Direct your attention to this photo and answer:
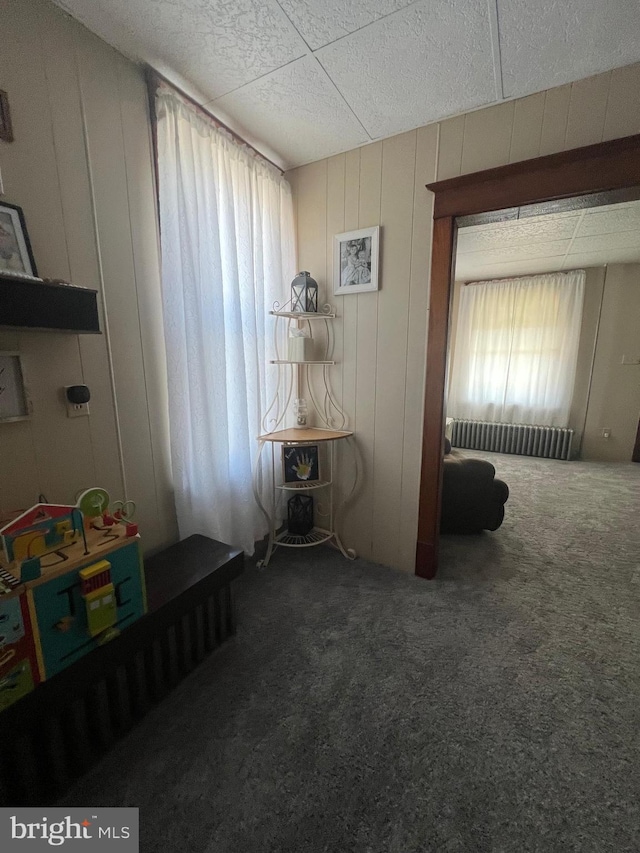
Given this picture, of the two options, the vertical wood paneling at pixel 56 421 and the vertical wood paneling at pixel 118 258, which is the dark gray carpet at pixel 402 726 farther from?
the vertical wood paneling at pixel 56 421

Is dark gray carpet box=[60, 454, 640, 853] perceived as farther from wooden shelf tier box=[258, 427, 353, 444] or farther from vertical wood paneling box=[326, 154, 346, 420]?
vertical wood paneling box=[326, 154, 346, 420]

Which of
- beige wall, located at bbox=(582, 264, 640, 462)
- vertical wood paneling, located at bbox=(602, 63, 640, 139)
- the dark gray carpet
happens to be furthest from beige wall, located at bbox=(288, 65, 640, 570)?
beige wall, located at bbox=(582, 264, 640, 462)

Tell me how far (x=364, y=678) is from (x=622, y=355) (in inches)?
210

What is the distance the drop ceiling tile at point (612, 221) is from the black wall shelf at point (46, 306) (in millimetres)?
3760

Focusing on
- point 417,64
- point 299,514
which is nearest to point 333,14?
point 417,64

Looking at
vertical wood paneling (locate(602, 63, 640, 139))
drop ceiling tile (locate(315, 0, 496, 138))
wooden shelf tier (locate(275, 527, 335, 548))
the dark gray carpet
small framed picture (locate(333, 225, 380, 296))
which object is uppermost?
drop ceiling tile (locate(315, 0, 496, 138))

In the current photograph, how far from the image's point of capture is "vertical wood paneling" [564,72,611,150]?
59.3 inches

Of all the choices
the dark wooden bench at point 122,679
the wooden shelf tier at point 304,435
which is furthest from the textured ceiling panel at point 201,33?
the dark wooden bench at point 122,679

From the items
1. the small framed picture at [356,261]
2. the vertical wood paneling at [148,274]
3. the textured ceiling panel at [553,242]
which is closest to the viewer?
the vertical wood paneling at [148,274]

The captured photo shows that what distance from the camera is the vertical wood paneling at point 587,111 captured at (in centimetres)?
151

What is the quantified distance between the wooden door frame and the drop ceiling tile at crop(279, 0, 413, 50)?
2.37 feet

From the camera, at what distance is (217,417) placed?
189cm

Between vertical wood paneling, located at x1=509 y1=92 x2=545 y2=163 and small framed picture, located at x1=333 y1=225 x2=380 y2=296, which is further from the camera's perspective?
small framed picture, located at x1=333 y1=225 x2=380 y2=296

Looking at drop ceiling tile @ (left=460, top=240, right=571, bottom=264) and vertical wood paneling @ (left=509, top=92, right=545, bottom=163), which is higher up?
drop ceiling tile @ (left=460, top=240, right=571, bottom=264)
